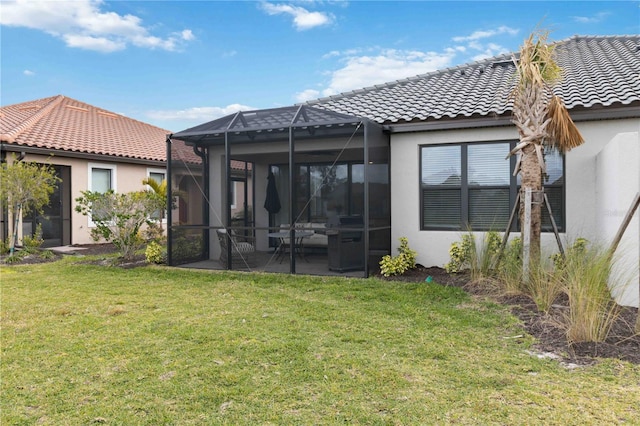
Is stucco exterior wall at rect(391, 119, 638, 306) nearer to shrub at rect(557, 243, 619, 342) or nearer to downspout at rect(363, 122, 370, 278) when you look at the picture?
downspout at rect(363, 122, 370, 278)

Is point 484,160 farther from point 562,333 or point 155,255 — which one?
point 155,255

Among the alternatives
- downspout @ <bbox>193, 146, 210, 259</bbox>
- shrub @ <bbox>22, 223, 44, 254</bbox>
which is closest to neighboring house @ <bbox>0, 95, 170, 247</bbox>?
shrub @ <bbox>22, 223, 44, 254</bbox>

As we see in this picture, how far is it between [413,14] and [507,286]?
31.1 ft

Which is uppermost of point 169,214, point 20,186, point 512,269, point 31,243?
point 20,186

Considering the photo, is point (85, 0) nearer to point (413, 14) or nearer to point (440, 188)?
point (413, 14)

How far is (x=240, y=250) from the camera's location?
9500mm

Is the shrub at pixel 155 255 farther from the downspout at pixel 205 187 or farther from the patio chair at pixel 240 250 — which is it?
the patio chair at pixel 240 250

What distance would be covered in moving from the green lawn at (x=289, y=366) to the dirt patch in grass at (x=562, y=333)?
0.19 meters

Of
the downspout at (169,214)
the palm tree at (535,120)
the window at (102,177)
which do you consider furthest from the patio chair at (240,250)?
the window at (102,177)

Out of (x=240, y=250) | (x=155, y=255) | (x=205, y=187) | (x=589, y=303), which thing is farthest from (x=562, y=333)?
(x=155, y=255)

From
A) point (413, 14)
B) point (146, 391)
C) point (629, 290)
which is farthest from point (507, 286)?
point (413, 14)

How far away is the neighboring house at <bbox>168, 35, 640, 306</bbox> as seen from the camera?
8094 mm

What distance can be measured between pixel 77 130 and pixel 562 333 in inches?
630

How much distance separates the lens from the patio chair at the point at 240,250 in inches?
374
